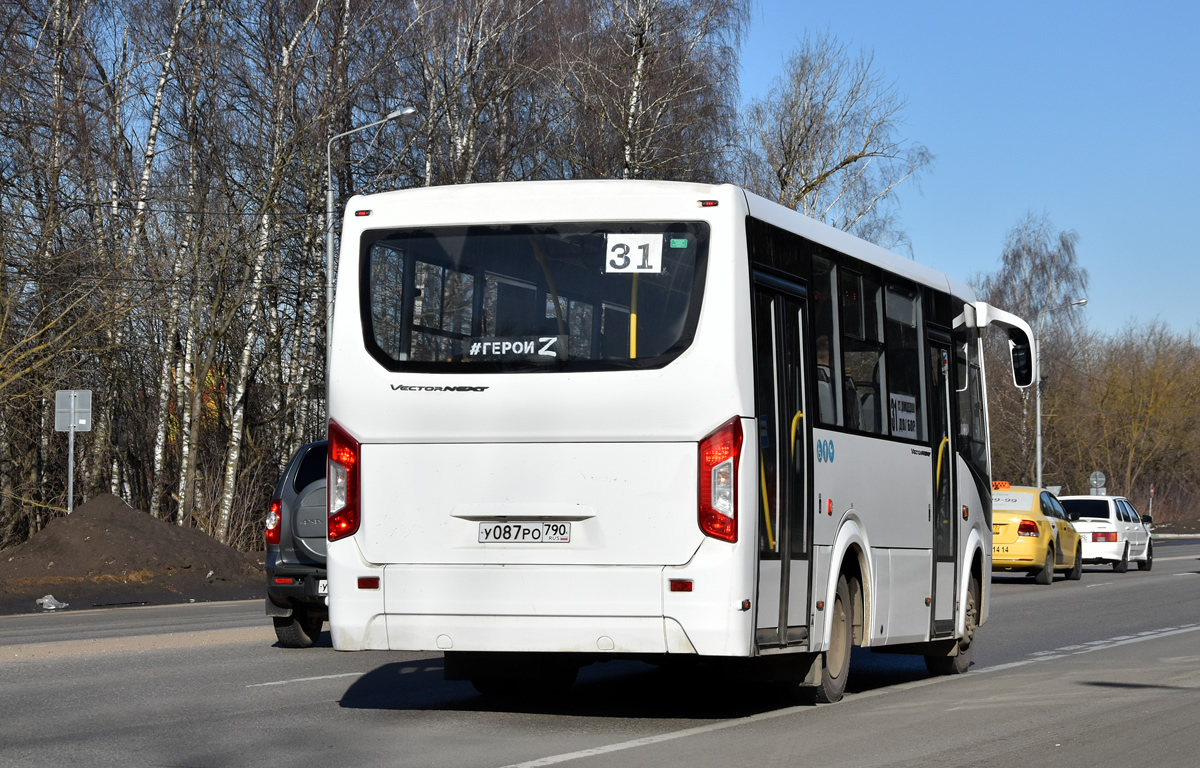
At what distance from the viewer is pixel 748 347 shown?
28.8ft

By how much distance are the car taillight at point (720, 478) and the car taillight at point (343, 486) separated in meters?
2.06

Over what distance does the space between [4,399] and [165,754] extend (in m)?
19.2

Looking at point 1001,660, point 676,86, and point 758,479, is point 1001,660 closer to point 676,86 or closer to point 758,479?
point 758,479

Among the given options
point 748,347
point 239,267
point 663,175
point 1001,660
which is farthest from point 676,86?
point 748,347

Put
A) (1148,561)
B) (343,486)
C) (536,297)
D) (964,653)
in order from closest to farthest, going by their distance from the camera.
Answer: (536,297), (343,486), (964,653), (1148,561)

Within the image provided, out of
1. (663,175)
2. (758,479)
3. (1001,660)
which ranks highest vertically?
(663,175)

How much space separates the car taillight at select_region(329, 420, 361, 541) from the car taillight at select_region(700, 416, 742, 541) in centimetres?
206

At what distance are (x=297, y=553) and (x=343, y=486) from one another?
5.02m

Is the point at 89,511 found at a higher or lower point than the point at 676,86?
lower

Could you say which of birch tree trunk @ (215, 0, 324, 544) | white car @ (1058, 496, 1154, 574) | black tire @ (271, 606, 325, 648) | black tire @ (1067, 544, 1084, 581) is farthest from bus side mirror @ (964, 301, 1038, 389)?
birch tree trunk @ (215, 0, 324, 544)

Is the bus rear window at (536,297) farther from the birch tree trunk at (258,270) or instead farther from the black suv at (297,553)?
the birch tree trunk at (258,270)

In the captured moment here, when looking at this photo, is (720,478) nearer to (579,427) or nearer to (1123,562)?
(579,427)

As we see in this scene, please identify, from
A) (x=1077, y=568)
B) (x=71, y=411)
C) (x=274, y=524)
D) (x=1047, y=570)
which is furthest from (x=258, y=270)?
(x=274, y=524)

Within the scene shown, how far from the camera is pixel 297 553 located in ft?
45.8
